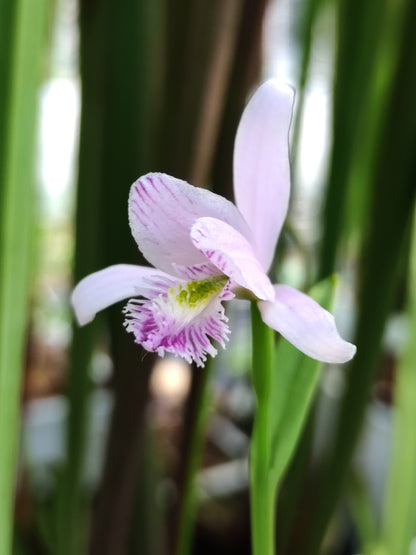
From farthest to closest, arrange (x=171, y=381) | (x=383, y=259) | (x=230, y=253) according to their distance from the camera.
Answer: (x=171, y=381) < (x=383, y=259) < (x=230, y=253)

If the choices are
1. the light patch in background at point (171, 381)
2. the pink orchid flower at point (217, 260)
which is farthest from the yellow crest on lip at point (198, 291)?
the light patch in background at point (171, 381)

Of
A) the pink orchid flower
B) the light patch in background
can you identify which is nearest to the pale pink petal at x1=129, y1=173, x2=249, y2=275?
the pink orchid flower

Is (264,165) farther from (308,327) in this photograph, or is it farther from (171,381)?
(171,381)

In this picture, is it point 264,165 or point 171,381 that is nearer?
point 264,165

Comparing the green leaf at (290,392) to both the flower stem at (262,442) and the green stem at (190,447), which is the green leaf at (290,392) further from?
the green stem at (190,447)

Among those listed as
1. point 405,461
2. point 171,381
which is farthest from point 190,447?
point 171,381

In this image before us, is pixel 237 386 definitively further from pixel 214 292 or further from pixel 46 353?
pixel 214 292
